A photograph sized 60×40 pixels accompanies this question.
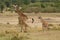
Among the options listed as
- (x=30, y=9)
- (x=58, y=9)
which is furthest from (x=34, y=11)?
(x=58, y=9)

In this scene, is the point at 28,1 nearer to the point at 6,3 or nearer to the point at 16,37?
the point at 6,3

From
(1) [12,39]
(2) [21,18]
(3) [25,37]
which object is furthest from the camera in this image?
(2) [21,18]

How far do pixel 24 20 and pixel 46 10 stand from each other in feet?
136

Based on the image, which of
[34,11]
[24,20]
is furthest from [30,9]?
[24,20]

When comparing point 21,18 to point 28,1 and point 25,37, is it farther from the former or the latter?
point 28,1

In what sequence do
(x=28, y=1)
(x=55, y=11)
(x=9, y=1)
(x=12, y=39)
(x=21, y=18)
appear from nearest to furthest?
A: 1. (x=12, y=39)
2. (x=21, y=18)
3. (x=55, y=11)
4. (x=9, y=1)
5. (x=28, y=1)

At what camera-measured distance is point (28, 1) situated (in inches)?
2817

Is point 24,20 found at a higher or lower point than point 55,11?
higher

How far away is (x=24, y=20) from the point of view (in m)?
16.7

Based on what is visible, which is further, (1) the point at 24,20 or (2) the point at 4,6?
(2) the point at 4,6

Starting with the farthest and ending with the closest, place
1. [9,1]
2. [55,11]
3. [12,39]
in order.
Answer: [9,1], [55,11], [12,39]

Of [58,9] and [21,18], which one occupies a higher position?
[21,18]

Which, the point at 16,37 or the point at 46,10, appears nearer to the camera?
the point at 16,37

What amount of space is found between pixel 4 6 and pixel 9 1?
17.9ft
